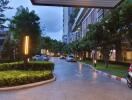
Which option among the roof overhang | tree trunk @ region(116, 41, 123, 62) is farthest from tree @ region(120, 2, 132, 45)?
tree trunk @ region(116, 41, 123, 62)

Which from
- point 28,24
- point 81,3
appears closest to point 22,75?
point 81,3

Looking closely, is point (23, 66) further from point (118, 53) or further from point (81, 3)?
point (118, 53)

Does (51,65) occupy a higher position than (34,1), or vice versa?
(34,1)

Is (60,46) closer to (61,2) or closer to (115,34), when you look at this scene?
(115,34)

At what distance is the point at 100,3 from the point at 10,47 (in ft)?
154

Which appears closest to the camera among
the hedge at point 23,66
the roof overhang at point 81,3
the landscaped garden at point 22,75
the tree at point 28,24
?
the landscaped garden at point 22,75

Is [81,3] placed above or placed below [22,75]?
above

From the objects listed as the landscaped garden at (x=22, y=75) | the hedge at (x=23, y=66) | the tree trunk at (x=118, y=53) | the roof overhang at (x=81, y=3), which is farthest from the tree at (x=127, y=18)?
the tree trunk at (x=118, y=53)

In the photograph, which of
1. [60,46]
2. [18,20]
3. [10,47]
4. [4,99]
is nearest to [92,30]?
[18,20]

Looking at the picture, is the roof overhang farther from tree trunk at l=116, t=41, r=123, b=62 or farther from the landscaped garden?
tree trunk at l=116, t=41, r=123, b=62

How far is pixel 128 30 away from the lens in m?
37.8

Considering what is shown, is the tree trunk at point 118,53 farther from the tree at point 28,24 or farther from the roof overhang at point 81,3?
the roof overhang at point 81,3

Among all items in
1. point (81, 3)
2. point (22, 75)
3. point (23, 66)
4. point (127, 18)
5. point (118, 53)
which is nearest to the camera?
point (22, 75)

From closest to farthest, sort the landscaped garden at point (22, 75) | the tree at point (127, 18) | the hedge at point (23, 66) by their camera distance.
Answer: the landscaped garden at point (22, 75), the hedge at point (23, 66), the tree at point (127, 18)
